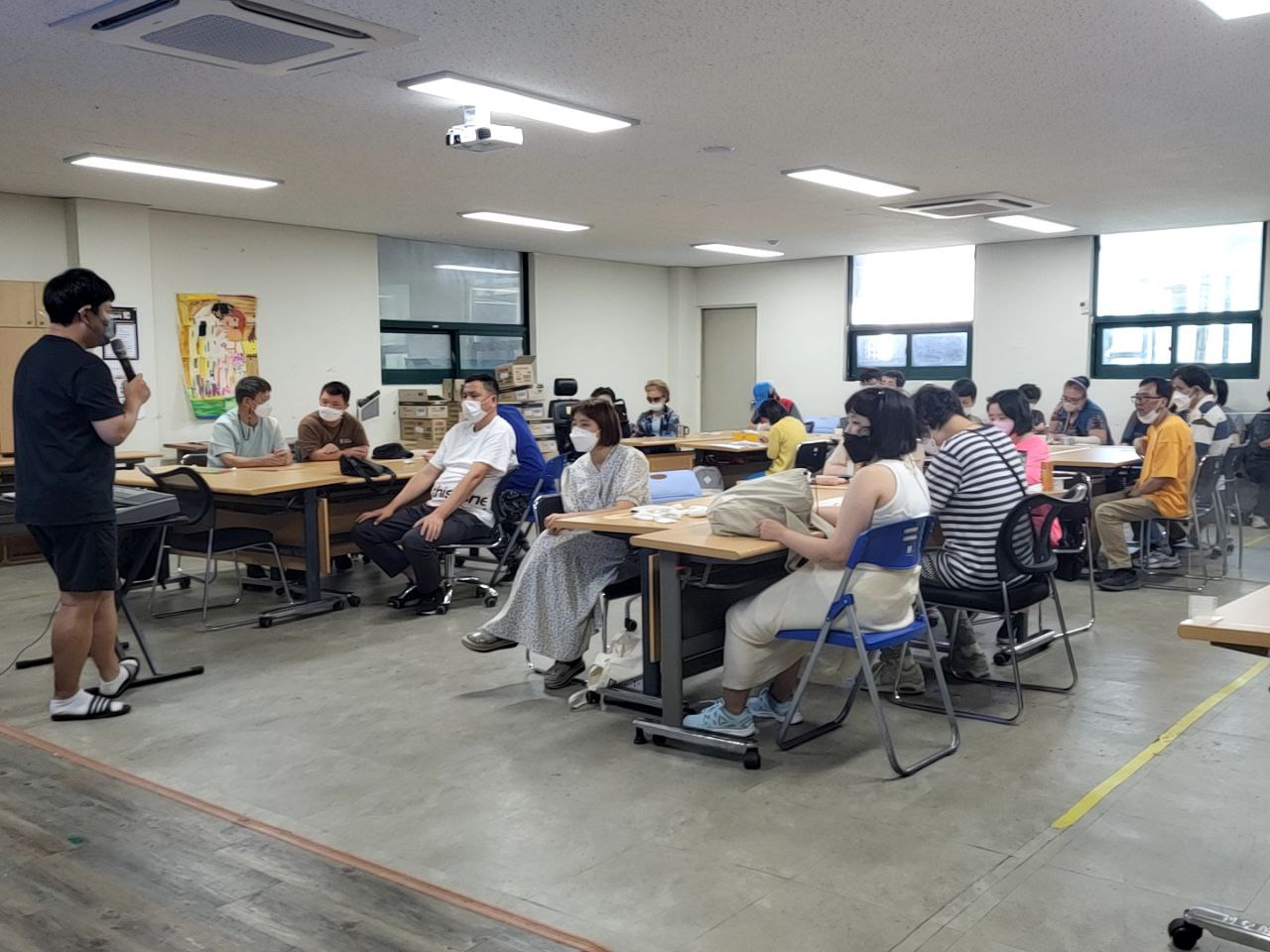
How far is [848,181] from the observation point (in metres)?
7.39

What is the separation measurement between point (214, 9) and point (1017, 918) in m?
3.70

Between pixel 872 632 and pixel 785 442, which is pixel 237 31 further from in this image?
pixel 785 442

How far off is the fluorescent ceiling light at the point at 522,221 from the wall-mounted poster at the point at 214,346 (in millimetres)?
2093

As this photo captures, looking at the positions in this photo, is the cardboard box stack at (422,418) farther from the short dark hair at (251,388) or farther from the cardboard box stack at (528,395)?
the short dark hair at (251,388)

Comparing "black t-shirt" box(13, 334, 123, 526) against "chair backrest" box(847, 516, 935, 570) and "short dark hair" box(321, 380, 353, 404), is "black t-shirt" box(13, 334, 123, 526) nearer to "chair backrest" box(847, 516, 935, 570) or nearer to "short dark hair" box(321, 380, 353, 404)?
"chair backrest" box(847, 516, 935, 570)

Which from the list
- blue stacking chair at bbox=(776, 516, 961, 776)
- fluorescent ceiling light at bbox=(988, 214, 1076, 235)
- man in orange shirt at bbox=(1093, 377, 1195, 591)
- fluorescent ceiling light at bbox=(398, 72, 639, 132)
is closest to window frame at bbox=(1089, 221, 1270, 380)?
fluorescent ceiling light at bbox=(988, 214, 1076, 235)

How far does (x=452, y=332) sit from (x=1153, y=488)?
7.05m

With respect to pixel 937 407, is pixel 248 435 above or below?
below

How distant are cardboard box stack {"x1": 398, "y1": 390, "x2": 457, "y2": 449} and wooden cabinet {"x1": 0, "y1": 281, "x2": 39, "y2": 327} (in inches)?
136

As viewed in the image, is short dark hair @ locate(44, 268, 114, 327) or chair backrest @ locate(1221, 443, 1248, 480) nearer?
short dark hair @ locate(44, 268, 114, 327)

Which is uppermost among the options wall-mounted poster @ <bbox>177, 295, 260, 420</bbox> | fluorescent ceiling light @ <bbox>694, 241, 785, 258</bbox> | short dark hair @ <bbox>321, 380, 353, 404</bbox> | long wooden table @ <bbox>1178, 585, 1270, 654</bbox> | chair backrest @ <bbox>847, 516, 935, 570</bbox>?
fluorescent ceiling light @ <bbox>694, 241, 785, 258</bbox>

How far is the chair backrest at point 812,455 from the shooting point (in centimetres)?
751

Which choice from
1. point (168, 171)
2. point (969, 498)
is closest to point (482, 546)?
point (969, 498)

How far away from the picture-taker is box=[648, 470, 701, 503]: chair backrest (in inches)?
186
